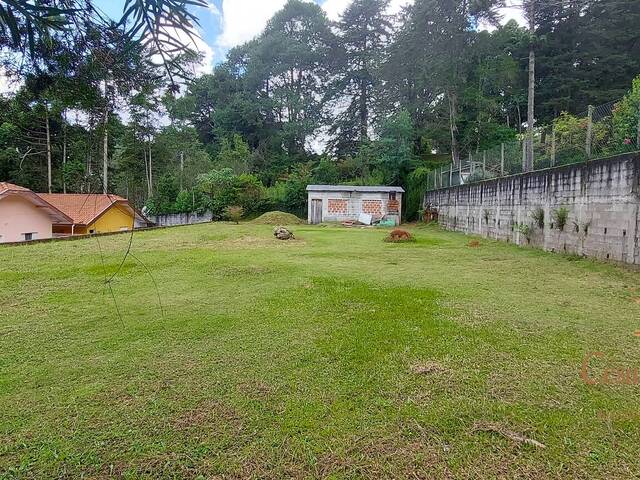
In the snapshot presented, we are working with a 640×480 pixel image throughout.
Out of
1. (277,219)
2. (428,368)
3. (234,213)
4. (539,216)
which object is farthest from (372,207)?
(428,368)

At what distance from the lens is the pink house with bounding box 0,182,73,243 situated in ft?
45.0

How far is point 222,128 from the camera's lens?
32.8 m

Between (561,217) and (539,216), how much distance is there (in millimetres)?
1010

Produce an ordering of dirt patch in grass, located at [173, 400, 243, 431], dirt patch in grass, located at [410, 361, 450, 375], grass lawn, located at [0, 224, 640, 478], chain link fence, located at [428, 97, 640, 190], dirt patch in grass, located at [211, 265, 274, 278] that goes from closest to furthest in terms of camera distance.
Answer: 1. grass lawn, located at [0, 224, 640, 478]
2. dirt patch in grass, located at [173, 400, 243, 431]
3. dirt patch in grass, located at [410, 361, 450, 375]
4. dirt patch in grass, located at [211, 265, 274, 278]
5. chain link fence, located at [428, 97, 640, 190]

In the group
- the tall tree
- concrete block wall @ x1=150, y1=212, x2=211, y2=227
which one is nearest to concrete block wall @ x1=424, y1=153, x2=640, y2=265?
concrete block wall @ x1=150, y1=212, x2=211, y2=227

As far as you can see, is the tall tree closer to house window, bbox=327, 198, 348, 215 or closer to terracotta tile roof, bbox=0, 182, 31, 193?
house window, bbox=327, 198, 348, 215

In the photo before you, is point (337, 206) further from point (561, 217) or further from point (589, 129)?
point (589, 129)

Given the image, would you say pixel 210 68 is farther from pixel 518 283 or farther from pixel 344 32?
pixel 344 32

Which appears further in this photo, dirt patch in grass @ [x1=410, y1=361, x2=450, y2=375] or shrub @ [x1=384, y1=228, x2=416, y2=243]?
shrub @ [x1=384, y1=228, x2=416, y2=243]

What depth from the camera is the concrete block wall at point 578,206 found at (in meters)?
6.36

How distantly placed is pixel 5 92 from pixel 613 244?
28.0ft

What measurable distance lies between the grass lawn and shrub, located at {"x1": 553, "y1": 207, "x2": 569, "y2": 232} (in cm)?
319

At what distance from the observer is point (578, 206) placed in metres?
7.66

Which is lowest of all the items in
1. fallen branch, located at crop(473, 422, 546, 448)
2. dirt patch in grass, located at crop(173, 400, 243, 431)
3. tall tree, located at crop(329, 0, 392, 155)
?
dirt patch in grass, located at crop(173, 400, 243, 431)
